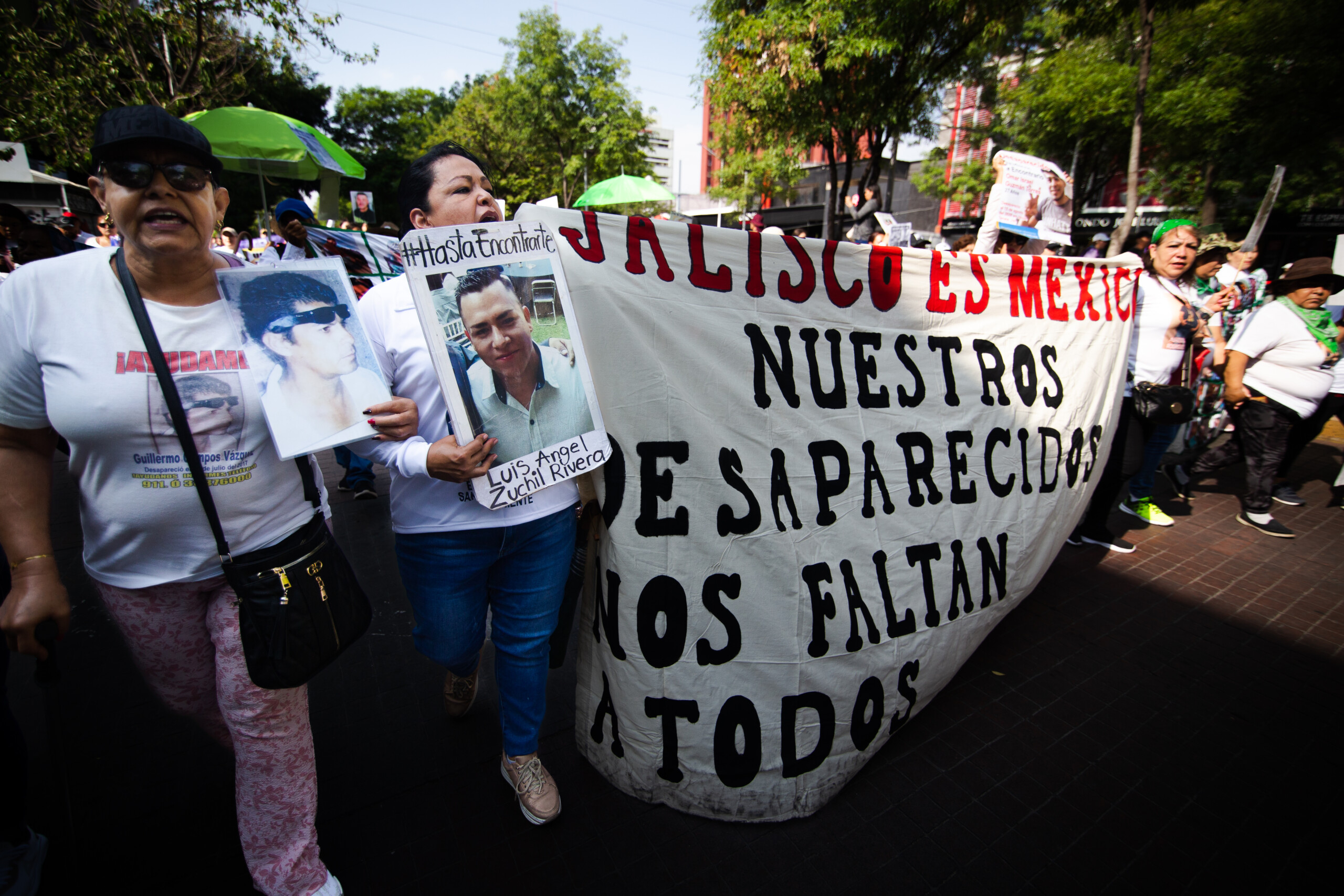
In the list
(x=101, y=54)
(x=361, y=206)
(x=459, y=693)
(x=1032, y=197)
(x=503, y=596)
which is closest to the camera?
(x=503, y=596)

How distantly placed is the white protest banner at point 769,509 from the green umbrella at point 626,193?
9.27 metres

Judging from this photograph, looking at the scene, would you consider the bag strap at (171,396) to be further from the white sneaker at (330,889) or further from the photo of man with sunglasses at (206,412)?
the white sneaker at (330,889)

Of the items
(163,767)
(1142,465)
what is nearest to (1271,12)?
(1142,465)

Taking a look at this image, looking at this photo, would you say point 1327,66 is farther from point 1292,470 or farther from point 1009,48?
point 1292,470

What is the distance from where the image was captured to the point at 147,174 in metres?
1.32

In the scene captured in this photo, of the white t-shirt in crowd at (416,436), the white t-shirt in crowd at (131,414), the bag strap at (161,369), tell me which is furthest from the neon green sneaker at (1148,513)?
the bag strap at (161,369)

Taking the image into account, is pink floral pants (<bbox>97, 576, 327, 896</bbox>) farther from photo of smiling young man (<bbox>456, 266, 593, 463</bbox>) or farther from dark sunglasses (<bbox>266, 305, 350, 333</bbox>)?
photo of smiling young man (<bbox>456, 266, 593, 463</bbox>)

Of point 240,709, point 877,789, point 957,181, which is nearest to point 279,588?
point 240,709

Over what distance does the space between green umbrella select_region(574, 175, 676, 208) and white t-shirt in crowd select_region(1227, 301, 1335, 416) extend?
8292mm

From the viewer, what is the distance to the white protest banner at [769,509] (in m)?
1.89

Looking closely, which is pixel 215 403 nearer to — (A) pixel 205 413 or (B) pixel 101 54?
(A) pixel 205 413

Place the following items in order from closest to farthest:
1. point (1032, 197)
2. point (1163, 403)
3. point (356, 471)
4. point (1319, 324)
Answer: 1. point (1163, 403)
2. point (1319, 324)
3. point (1032, 197)
4. point (356, 471)

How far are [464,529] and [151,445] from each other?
70 cm

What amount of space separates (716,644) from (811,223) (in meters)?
34.1
